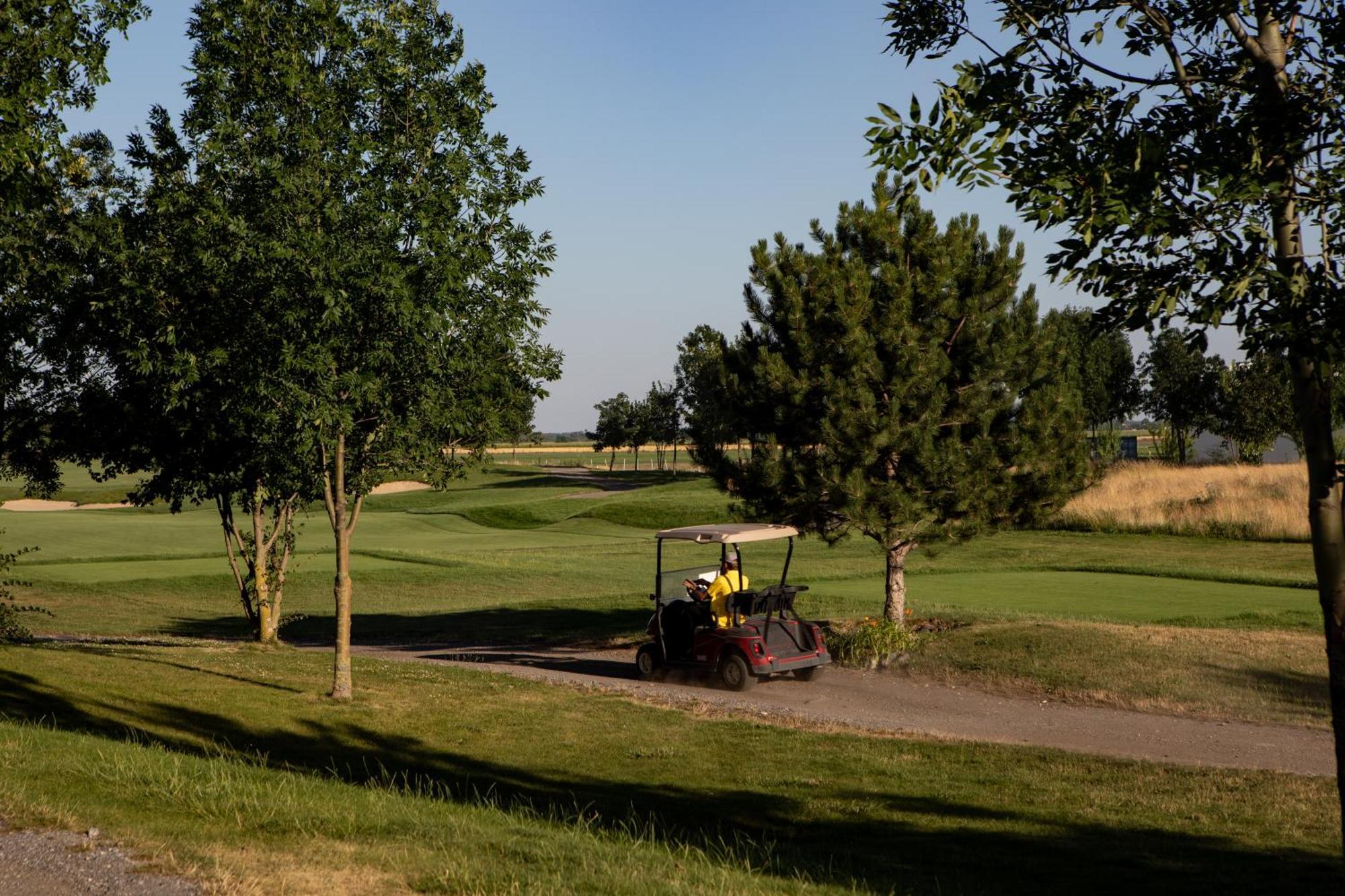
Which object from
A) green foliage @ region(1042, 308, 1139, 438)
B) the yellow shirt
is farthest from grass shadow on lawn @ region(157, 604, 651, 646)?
green foliage @ region(1042, 308, 1139, 438)

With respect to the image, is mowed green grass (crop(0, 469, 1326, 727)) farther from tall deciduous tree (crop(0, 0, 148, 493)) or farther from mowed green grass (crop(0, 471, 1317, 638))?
tall deciduous tree (crop(0, 0, 148, 493))

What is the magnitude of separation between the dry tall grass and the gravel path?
29134 mm

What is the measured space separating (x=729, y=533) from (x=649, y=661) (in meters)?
2.81

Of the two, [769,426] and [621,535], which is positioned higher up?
[769,426]

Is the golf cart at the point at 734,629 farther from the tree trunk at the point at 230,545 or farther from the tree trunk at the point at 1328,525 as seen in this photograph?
the tree trunk at the point at 1328,525

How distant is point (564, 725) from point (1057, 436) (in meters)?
9.24

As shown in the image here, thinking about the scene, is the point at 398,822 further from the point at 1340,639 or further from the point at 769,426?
the point at 769,426

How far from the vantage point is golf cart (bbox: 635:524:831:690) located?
1504 centimetres

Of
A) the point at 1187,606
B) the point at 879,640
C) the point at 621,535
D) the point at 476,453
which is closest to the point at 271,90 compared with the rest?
the point at 476,453

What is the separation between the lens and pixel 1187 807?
9.23 m

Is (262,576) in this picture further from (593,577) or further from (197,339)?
(593,577)

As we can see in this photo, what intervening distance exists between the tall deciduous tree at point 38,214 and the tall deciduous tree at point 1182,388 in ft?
176

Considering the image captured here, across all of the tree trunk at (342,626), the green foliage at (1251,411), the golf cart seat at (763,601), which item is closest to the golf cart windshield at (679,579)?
the golf cart seat at (763,601)

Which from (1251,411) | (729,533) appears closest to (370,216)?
(729,533)
